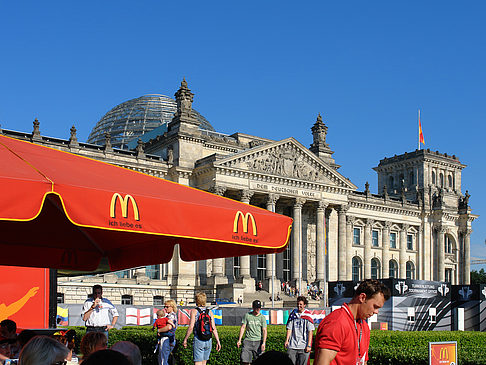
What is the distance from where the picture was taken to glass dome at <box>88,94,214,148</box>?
233 ft

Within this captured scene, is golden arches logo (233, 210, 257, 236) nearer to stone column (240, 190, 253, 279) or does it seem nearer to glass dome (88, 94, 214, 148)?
stone column (240, 190, 253, 279)

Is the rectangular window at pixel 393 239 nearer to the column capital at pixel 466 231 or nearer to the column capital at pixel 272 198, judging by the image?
the column capital at pixel 466 231

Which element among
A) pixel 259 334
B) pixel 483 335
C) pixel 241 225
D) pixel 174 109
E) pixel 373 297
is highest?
pixel 174 109

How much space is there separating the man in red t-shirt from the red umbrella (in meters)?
1.86

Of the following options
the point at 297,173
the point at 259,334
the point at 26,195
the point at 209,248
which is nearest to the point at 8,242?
the point at 209,248

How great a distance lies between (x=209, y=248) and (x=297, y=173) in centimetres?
4812

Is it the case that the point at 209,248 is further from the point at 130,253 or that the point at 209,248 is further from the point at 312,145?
the point at 312,145

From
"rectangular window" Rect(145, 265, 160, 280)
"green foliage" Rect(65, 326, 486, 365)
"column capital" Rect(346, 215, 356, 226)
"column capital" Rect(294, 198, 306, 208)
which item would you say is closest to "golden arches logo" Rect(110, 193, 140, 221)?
"green foliage" Rect(65, 326, 486, 365)

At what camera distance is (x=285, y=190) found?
2227 inches

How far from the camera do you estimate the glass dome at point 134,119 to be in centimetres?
7112

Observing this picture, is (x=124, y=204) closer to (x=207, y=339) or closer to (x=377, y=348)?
(x=207, y=339)

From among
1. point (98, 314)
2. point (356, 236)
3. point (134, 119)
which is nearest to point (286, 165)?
point (356, 236)

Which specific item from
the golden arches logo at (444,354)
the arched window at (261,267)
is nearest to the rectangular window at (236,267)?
the arched window at (261,267)

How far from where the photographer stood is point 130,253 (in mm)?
10648
